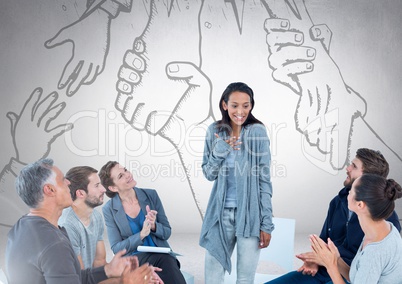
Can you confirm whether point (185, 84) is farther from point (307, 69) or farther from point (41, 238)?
point (41, 238)

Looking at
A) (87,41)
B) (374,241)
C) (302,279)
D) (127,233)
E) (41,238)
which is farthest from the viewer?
(87,41)

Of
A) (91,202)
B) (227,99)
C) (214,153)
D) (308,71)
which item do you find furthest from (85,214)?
(308,71)

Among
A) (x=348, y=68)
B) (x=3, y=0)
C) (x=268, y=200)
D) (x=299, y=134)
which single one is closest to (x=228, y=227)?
(x=268, y=200)

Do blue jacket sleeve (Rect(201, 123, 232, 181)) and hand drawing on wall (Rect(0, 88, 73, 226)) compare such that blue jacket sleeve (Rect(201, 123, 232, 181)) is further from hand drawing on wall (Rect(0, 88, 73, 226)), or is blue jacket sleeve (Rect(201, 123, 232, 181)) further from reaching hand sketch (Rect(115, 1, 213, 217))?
hand drawing on wall (Rect(0, 88, 73, 226))

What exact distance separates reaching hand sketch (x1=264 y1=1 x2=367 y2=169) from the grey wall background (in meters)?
0.01

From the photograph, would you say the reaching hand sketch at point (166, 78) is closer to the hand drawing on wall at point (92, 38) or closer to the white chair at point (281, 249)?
the hand drawing on wall at point (92, 38)

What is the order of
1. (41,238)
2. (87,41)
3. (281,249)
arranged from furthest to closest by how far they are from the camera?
1. (87,41)
2. (281,249)
3. (41,238)

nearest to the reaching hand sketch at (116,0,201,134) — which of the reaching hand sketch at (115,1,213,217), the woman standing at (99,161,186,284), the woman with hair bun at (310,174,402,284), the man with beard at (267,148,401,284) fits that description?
the reaching hand sketch at (115,1,213,217)

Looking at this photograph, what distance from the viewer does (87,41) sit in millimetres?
5379

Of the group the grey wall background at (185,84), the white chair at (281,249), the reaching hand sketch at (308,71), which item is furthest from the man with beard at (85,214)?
the reaching hand sketch at (308,71)

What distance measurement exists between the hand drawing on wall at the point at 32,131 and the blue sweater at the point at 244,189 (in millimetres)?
3092

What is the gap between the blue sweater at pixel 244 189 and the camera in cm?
262

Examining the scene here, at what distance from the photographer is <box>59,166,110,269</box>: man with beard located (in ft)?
8.48

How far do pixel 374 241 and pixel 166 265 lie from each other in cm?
121
